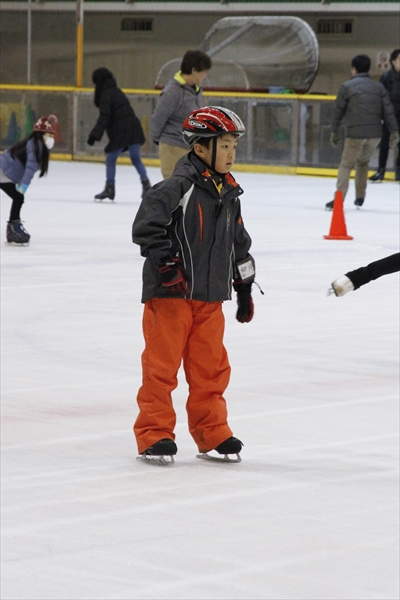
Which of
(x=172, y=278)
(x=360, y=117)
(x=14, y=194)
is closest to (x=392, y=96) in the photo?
(x=360, y=117)

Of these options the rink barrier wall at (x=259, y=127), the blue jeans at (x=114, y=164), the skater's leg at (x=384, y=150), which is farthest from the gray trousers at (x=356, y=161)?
the rink barrier wall at (x=259, y=127)

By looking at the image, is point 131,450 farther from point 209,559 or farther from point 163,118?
point 163,118

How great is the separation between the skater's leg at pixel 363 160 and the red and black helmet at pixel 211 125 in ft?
31.3

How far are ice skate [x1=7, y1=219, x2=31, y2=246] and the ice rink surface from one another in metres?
1.61

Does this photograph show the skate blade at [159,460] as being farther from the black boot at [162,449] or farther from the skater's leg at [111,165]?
the skater's leg at [111,165]

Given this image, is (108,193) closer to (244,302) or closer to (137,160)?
(137,160)

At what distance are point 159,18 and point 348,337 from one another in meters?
23.4

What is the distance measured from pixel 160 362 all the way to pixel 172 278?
331mm

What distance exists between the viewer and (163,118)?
1008 cm

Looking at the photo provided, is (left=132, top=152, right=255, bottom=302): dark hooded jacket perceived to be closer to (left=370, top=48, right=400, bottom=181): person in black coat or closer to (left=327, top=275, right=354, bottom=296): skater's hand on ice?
(left=327, top=275, right=354, bottom=296): skater's hand on ice

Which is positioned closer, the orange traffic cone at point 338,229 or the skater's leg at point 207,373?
the skater's leg at point 207,373

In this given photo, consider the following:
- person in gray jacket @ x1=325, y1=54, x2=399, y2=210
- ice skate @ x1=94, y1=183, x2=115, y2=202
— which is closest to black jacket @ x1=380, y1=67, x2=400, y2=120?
person in gray jacket @ x1=325, y1=54, x2=399, y2=210

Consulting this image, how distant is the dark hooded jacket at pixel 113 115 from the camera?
14.7m

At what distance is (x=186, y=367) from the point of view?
13.9 feet
